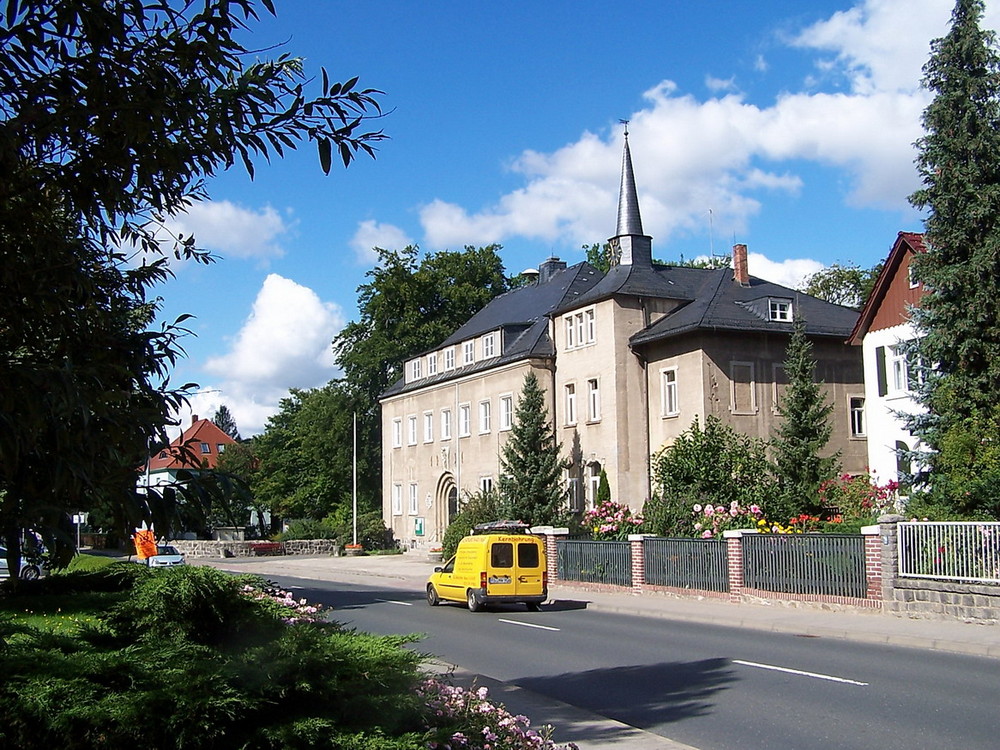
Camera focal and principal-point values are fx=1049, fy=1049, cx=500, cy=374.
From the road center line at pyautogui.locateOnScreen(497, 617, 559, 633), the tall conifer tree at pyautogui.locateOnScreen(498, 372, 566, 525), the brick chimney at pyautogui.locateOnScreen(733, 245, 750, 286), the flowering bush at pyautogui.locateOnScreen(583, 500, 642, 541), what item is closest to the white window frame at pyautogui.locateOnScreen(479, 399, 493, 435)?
the tall conifer tree at pyautogui.locateOnScreen(498, 372, 566, 525)

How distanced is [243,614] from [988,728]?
22.8 ft

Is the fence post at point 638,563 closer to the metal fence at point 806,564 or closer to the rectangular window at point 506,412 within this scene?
the metal fence at point 806,564

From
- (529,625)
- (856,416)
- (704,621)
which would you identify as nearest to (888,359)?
(856,416)

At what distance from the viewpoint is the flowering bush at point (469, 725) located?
5516mm

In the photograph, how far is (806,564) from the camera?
22688 mm

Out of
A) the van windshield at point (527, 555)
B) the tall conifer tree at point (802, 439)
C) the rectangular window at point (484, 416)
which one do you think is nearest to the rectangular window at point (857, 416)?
the tall conifer tree at point (802, 439)

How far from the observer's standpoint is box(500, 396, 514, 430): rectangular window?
1945 inches

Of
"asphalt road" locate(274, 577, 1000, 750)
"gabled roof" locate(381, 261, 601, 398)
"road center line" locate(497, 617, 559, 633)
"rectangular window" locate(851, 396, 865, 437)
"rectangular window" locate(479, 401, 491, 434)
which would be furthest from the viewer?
"rectangular window" locate(479, 401, 491, 434)

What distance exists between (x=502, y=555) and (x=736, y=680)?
12011mm

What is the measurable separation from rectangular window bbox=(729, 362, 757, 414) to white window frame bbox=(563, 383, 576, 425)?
7.56 m

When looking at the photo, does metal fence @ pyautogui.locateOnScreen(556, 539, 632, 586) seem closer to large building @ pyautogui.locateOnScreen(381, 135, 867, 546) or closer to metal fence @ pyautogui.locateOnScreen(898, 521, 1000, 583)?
large building @ pyautogui.locateOnScreen(381, 135, 867, 546)

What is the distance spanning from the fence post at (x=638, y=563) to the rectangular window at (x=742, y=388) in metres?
13.6

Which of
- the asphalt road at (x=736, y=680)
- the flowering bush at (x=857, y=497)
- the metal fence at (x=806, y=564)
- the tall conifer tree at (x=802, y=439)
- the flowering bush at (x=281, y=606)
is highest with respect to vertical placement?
the tall conifer tree at (x=802, y=439)

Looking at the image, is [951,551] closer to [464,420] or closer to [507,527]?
[507,527]
